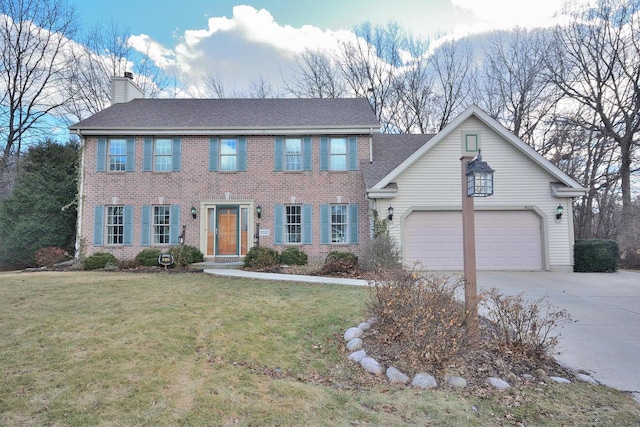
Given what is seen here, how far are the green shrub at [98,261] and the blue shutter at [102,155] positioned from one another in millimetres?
3719

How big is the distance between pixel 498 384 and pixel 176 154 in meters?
13.8

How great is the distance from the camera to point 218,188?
14.1 m

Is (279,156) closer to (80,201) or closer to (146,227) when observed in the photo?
(146,227)

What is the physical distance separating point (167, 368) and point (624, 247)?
19.2 metres

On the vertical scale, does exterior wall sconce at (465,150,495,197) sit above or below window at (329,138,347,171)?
below

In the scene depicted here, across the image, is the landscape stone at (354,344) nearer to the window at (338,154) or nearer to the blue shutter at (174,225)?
the window at (338,154)

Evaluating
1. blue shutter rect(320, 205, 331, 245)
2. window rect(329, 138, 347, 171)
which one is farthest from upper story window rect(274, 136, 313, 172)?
blue shutter rect(320, 205, 331, 245)

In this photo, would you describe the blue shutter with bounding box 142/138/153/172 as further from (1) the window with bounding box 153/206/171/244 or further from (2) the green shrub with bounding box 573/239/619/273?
(2) the green shrub with bounding box 573/239/619/273

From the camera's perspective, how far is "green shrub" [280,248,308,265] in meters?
13.0

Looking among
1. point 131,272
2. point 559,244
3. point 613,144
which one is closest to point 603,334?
point 559,244

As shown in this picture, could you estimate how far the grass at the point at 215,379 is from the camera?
298 centimetres

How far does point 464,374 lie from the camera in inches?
148

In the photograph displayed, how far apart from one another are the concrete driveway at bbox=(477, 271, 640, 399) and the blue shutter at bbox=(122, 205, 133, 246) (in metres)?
12.9

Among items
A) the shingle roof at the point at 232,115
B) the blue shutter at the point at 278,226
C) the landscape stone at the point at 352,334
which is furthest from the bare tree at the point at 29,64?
the landscape stone at the point at 352,334
